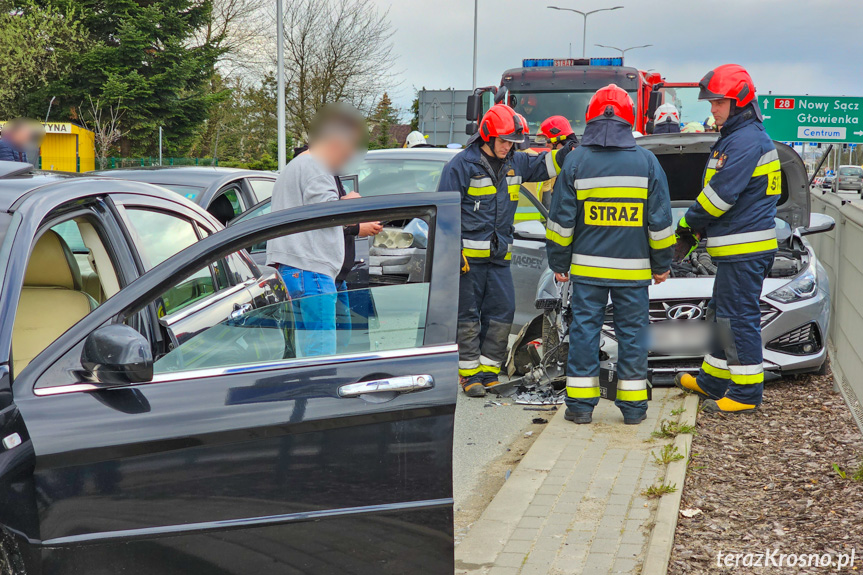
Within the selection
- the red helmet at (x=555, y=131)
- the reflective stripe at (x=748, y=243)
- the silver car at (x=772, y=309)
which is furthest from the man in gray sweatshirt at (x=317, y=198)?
the red helmet at (x=555, y=131)

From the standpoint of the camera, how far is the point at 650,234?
5223mm

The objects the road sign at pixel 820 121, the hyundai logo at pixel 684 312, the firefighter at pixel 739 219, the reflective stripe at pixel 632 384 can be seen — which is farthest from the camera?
the road sign at pixel 820 121

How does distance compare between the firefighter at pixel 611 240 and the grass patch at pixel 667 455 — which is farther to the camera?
the firefighter at pixel 611 240

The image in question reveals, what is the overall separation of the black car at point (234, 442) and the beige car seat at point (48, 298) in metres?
0.71

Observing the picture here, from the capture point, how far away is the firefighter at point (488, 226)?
→ 20.3 ft

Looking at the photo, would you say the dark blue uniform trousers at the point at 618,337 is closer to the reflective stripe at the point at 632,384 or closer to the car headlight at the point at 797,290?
the reflective stripe at the point at 632,384

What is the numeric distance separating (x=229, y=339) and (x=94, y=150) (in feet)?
112

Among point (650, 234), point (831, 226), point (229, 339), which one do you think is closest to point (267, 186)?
point (650, 234)

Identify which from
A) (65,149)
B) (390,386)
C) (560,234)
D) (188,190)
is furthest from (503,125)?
(65,149)

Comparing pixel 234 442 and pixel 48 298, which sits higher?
pixel 48 298

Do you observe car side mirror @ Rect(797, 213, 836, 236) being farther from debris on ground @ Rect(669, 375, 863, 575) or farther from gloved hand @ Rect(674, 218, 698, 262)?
debris on ground @ Rect(669, 375, 863, 575)

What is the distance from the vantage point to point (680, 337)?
6008 millimetres

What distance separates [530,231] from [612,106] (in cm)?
232

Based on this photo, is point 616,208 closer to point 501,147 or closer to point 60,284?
point 501,147
